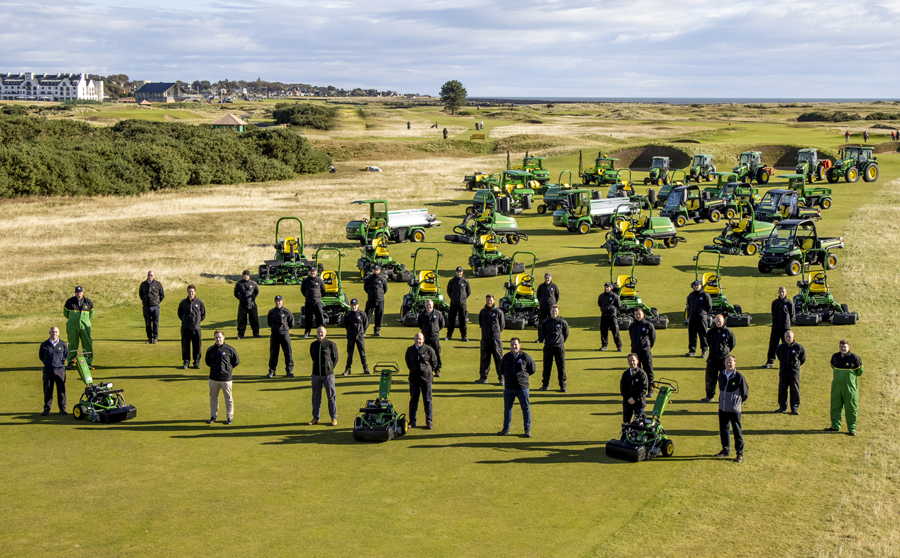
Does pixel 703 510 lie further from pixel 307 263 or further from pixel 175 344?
pixel 307 263

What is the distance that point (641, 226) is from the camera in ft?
108

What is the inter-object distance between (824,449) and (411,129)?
9687 centimetres

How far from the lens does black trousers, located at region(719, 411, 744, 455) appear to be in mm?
12664

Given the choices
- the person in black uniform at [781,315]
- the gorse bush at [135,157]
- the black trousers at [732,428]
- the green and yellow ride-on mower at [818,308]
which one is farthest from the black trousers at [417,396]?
the gorse bush at [135,157]

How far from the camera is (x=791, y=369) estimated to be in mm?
14758

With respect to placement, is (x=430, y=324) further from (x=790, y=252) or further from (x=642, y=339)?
(x=790, y=252)

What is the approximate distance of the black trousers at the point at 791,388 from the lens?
48.6 ft

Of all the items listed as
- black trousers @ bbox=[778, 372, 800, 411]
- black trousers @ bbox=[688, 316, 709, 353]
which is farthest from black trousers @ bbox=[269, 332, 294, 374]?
black trousers @ bbox=[778, 372, 800, 411]

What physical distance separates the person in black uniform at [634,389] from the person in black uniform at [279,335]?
7384mm

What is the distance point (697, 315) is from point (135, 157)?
48114 mm

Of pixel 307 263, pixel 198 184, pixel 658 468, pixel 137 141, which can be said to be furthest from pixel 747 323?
pixel 137 141

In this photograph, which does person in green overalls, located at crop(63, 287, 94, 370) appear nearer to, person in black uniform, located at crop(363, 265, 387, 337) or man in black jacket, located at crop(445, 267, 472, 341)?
person in black uniform, located at crop(363, 265, 387, 337)

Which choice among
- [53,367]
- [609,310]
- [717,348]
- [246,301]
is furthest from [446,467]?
[246,301]

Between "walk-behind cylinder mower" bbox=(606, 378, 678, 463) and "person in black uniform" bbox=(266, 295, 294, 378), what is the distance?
753 cm
